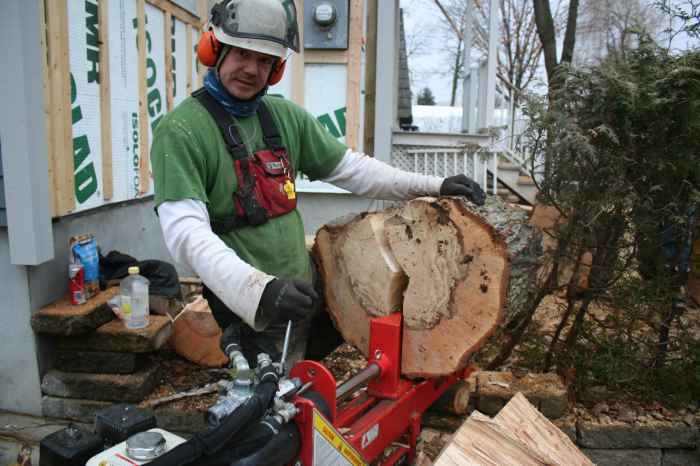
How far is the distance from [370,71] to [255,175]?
15.4ft

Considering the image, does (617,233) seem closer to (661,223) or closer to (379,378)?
(661,223)

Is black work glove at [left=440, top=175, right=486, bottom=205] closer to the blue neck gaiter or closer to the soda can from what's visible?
the blue neck gaiter

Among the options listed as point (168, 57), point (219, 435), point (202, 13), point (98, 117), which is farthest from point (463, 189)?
point (202, 13)

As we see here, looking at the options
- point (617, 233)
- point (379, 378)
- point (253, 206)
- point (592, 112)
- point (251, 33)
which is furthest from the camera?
point (617, 233)

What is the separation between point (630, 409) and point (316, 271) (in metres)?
2.11

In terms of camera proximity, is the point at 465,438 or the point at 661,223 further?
the point at 661,223

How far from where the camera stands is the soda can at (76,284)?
3.63 metres

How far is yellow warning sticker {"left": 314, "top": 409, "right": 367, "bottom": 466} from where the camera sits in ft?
6.01

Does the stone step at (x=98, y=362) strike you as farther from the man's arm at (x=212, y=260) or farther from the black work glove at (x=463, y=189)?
the black work glove at (x=463, y=189)

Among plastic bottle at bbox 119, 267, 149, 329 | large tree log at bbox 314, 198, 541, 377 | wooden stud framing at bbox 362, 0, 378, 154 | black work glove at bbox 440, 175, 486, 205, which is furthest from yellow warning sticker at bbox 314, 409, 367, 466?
wooden stud framing at bbox 362, 0, 378, 154

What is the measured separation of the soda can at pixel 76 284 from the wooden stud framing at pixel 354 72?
10.7 ft

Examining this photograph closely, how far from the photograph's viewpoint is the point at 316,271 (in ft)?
9.22

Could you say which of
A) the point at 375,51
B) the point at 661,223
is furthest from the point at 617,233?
the point at 375,51

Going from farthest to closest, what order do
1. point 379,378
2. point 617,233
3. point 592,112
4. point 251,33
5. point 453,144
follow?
point 453,144 < point 617,233 < point 592,112 < point 379,378 < point 251,33
